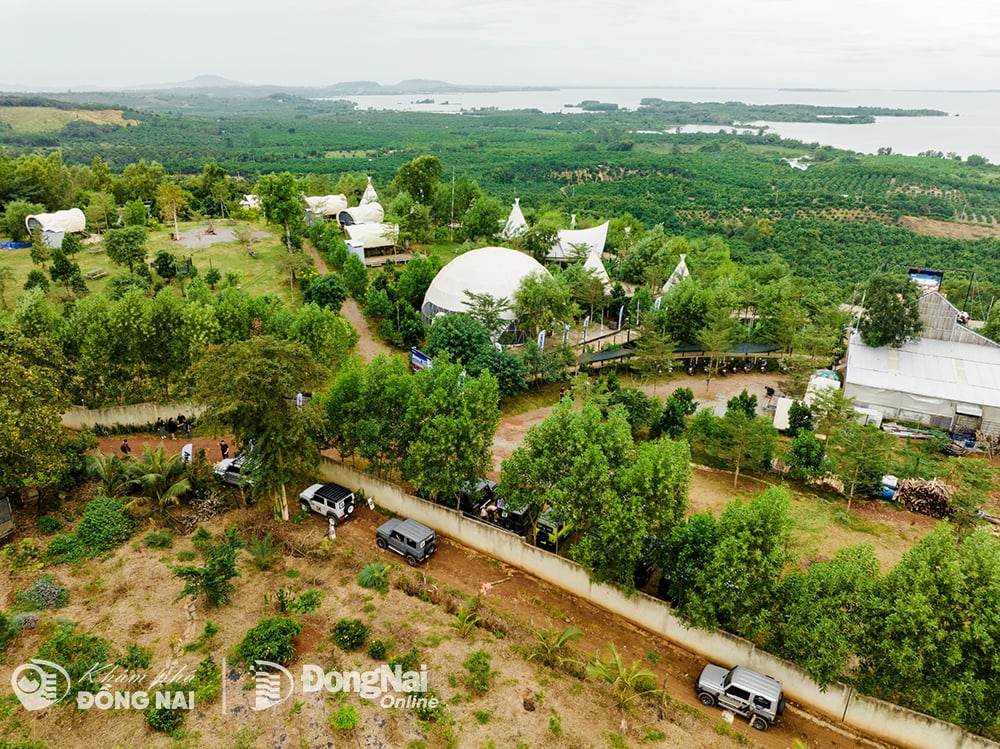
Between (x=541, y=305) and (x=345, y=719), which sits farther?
(x=541, y=305)

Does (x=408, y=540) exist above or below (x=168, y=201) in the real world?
below

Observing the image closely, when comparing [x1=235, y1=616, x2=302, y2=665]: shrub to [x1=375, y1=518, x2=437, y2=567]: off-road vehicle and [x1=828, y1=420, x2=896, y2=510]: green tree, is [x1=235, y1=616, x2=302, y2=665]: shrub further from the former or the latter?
[x1=828, y1=420, x2=896, y2=510]: green tree

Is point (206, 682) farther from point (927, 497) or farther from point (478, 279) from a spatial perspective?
point (478, 279)

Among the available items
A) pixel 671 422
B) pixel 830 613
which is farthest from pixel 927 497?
pixel 830 613

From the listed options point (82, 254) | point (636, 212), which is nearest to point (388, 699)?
point (82, 254)

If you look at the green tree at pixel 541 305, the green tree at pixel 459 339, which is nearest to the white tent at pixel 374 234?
the green tree at pixel 541 305

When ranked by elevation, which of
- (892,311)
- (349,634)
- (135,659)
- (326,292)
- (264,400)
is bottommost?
(349,634)

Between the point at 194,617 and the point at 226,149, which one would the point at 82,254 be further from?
the point at 226,149
